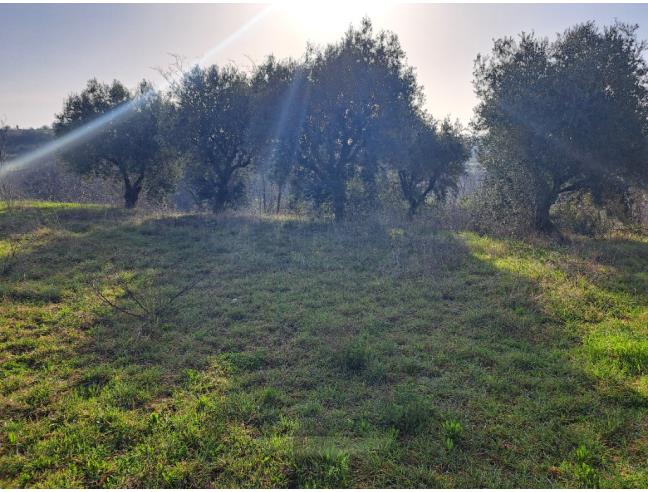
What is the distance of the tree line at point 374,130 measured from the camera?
17.1m

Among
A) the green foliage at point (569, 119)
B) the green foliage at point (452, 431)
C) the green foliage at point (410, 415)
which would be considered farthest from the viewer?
the green foliage at point (569, 119)

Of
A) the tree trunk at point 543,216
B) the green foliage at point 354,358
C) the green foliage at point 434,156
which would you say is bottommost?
the green foliage at point 354,358

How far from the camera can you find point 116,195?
124 feet

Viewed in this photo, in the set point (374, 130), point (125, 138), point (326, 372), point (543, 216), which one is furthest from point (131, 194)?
point (326, 372)

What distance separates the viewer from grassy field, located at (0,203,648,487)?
15.2ft

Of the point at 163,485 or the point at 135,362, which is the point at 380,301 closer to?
the point at 135,362

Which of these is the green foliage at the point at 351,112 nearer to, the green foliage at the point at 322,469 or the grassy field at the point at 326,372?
the grassy field at the point at 326,372

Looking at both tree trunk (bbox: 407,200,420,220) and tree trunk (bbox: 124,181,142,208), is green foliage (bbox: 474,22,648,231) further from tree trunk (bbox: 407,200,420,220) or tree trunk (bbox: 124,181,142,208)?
tree trunk (bbox: 124,181,142,208)

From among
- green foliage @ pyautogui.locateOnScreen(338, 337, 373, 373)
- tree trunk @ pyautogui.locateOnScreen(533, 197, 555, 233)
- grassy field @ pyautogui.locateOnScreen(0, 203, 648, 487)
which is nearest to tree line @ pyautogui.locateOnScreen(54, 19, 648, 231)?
tree trunk @ pyautogui.locateOnScreen(533, 197, 555, 233)

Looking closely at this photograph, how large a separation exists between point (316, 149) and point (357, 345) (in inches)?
735

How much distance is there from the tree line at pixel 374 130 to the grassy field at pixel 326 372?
6435 millimetres

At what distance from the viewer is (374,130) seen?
23.5 m

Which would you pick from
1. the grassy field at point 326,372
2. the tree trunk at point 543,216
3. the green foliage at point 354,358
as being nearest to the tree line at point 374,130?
the tree trunk at point 543,216

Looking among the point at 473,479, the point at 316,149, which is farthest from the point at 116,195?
the point at 473,479
